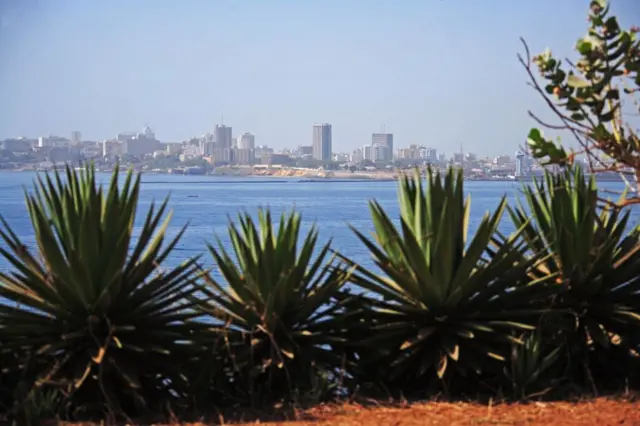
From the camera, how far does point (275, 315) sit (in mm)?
6945

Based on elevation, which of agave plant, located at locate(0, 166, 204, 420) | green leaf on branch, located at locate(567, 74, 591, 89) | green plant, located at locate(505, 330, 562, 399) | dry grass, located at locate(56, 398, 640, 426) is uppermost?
green leaf on branch, located at locate(567, 74, 591, 89)

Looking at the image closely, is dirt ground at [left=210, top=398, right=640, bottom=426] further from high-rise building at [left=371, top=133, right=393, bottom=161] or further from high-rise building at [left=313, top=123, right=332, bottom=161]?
high-rise building at [left=313, top=123, right=332, bottom=161]

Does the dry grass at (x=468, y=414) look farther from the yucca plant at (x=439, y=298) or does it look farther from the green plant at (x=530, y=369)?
the yucca plant at (x=439, y=298)

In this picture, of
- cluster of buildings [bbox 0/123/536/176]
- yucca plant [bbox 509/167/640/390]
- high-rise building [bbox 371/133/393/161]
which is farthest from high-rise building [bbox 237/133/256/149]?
yucca plant [bbox 509/167/640/390]

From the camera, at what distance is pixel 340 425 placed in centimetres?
613

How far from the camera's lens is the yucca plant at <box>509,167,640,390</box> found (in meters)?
7.52

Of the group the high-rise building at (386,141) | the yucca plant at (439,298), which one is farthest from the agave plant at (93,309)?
the high-rise building at (386,141)

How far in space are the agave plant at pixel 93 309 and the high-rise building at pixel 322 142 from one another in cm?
9523

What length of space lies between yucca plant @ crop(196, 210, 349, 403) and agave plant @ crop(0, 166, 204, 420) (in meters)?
0.32

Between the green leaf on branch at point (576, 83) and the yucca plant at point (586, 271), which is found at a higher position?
the green leaf on branch at point (576, 83)

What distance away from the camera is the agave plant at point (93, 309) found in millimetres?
6637

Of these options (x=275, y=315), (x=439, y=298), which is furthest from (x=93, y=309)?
(x=439, y=298)

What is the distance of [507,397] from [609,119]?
2.02 m

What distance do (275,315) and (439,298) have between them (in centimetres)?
119
